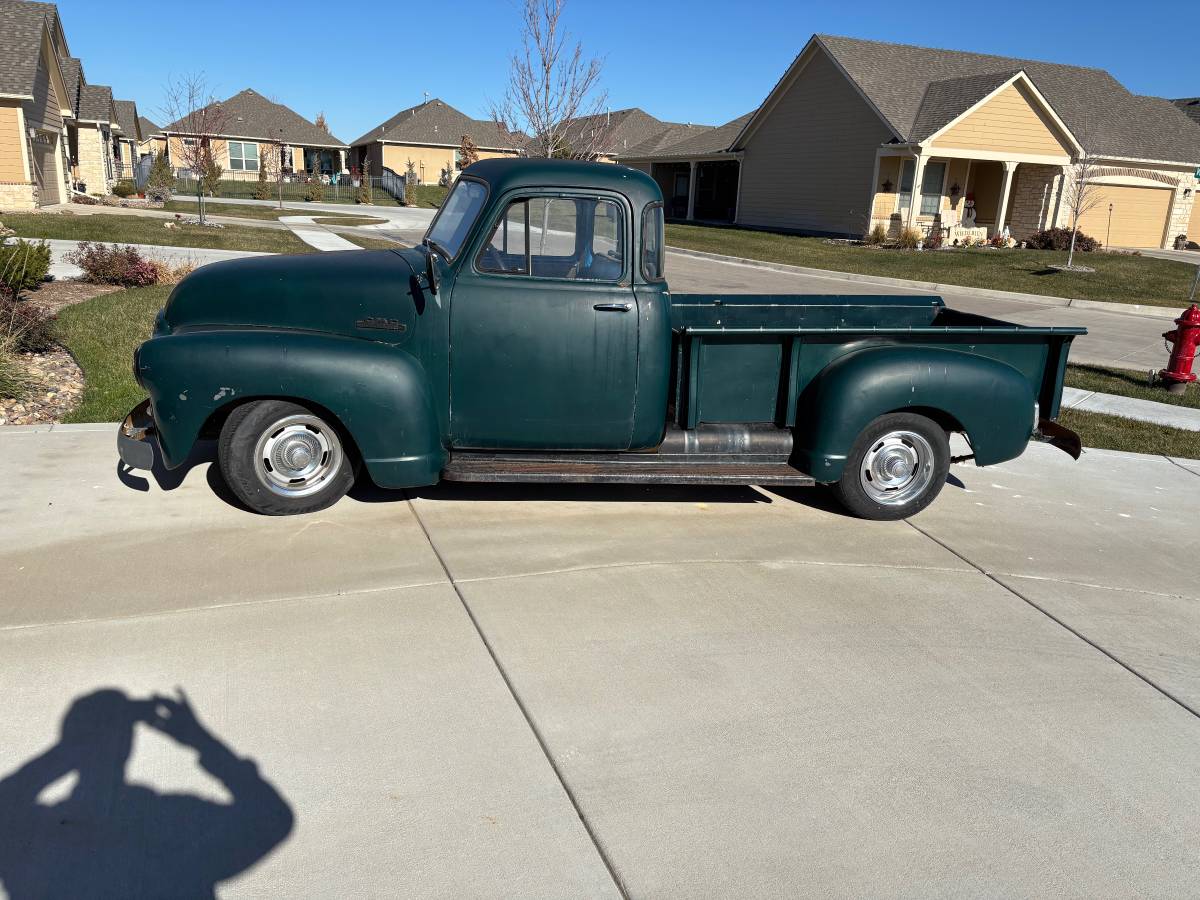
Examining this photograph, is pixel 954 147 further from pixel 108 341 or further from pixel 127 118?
pixel 127 118

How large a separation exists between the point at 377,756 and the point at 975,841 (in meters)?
1.92

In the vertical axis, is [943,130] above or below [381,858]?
above

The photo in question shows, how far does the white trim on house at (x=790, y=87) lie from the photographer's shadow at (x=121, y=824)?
28.6m

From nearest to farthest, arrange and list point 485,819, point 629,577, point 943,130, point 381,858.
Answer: point 381,858 < point 485,819 < point 629,577 < point 943,130

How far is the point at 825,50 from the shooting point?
3042cm

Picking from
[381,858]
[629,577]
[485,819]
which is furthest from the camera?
[629,577]

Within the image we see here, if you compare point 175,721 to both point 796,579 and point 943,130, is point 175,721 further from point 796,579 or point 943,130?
point 943,130

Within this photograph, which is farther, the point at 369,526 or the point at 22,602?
the point at 369,526

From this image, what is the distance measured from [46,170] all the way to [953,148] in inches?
1089

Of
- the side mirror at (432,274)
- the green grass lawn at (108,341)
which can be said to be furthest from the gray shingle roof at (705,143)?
the side mirror at (432,274)

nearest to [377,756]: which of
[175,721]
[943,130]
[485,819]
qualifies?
[485,819]

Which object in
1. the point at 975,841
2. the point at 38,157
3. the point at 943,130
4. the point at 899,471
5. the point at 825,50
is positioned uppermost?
the point at 825,50

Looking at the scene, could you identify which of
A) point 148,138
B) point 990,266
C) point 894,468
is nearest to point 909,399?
point 894,468

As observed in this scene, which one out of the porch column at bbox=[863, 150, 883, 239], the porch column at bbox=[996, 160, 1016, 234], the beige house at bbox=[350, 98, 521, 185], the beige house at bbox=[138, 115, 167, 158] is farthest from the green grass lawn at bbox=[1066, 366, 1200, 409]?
the beige house at bbox=[138, 115, 167, 158]
